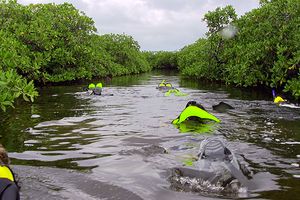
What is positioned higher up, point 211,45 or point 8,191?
point 211,45

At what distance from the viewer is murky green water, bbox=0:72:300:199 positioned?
6227 millimetres

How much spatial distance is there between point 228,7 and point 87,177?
25.3 meters

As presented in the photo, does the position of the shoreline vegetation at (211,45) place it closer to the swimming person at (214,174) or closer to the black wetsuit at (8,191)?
the swimming person at (214,174)

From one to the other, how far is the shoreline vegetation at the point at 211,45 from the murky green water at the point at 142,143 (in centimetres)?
321

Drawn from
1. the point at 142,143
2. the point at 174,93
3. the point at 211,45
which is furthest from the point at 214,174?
the point at 211,45

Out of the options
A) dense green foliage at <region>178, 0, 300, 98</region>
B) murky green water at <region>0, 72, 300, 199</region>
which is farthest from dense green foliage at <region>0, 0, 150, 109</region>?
dense green foliage at <region>178, 0, 300, 98</region>

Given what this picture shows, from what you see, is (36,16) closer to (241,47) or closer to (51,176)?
(241,47)

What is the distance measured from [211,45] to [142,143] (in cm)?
2294

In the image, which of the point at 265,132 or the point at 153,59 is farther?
the point at 153,59

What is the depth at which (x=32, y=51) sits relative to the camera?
28.5m

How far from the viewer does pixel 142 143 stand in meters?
9.08

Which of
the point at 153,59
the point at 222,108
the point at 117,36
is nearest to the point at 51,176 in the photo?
the point at 222,108

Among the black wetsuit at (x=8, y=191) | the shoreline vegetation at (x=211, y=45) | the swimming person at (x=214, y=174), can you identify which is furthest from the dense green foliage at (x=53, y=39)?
the black wetsuit at (x=8, y=191)

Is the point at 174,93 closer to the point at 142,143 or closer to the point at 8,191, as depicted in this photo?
the point at 142,143
